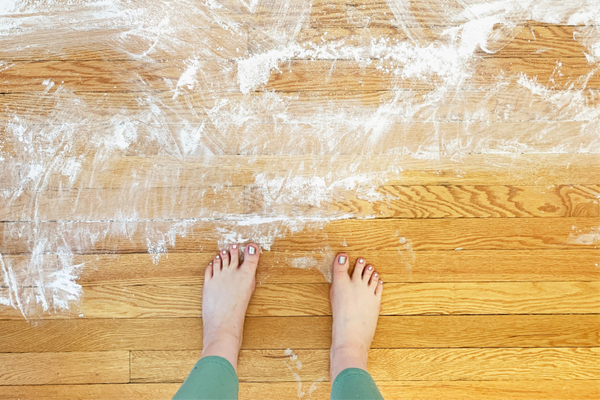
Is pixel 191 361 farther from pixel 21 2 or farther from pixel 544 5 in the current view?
pixel 544 5

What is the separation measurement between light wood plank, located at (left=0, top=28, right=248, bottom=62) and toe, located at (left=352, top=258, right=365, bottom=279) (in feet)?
2.12

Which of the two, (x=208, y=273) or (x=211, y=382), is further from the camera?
(x=208, y=273)

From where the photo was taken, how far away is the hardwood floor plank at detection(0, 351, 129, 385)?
37.9 inches

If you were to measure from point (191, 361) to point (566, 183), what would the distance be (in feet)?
3.74

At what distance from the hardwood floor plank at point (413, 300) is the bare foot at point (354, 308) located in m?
0.06

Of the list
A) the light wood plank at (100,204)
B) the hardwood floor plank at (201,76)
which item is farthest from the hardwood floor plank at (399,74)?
the light wood plank at (100,204)

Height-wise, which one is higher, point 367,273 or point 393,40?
point 393,40

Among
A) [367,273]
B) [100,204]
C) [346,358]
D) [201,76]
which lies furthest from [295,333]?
[201,76]

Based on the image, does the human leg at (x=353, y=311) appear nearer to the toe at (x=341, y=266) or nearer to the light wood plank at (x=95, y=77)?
the toe at (x=341, y=266)

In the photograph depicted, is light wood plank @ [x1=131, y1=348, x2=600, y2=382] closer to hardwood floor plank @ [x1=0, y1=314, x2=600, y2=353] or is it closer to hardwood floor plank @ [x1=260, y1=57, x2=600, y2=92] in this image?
hardwood floor plank @ [x1=0, y1=314, x2=600, y2=353]

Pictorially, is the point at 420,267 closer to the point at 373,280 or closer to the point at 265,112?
the point at 373,280

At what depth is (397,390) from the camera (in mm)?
963

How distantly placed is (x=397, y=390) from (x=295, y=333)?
0.32m

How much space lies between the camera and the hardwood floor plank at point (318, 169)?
3.15 ft
